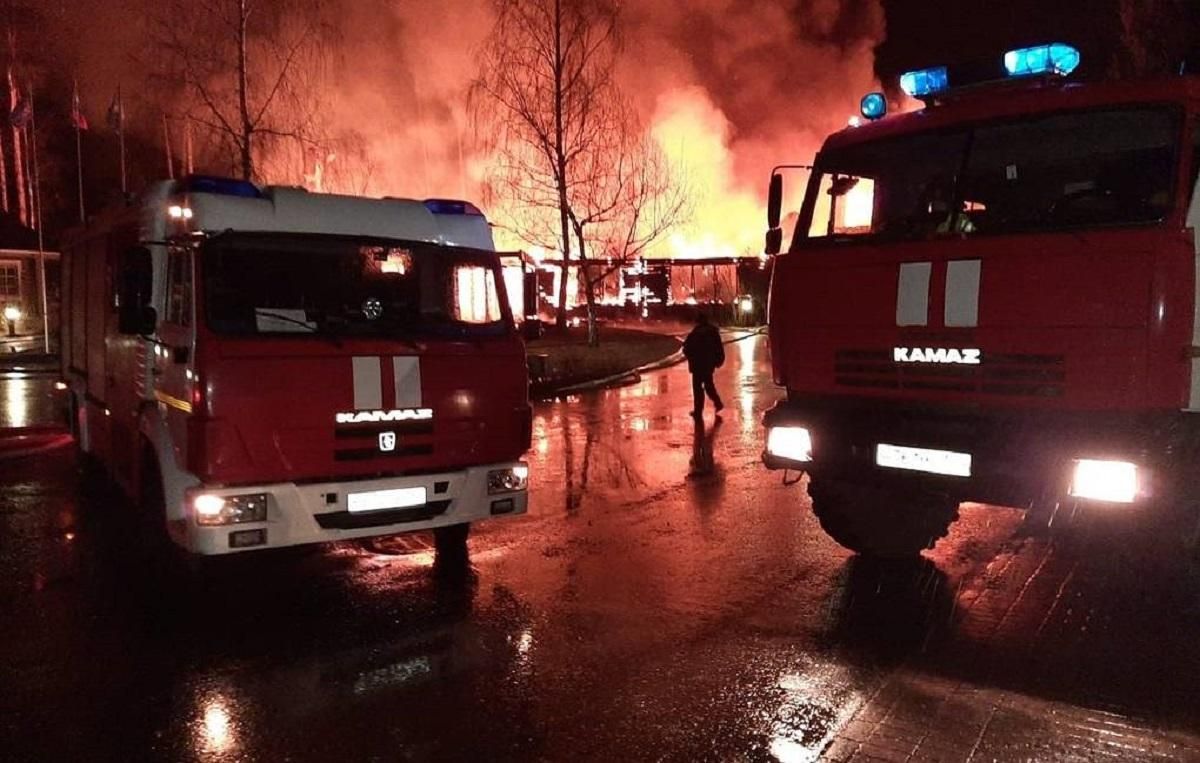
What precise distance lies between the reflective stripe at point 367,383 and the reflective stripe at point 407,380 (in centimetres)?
10

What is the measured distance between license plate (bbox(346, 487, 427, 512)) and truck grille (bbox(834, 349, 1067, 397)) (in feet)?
8.72

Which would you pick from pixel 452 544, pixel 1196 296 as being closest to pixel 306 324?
pixel 452 544

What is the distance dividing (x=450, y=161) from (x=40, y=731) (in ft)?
118

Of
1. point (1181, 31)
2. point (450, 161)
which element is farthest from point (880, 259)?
point (450, 161)

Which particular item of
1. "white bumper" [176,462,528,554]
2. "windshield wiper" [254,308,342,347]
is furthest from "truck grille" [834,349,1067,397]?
"windshield wiper" [254,308,342,347]

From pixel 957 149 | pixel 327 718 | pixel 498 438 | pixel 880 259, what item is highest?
pixel 957 149

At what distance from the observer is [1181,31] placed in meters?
21.5

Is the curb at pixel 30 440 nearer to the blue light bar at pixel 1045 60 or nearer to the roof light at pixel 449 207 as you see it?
the roof light at pixel 449 207

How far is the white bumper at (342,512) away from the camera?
5.34 meters

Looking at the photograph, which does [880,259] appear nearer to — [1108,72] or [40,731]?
[40,731]

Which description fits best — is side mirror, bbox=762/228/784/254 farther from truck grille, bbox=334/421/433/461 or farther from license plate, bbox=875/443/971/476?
truck grille, bbox=334/421/433/461

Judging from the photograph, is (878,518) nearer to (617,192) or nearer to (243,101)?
(243,101)

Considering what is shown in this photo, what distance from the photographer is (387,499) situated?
5.79 m

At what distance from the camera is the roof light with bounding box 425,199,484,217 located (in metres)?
6.58
